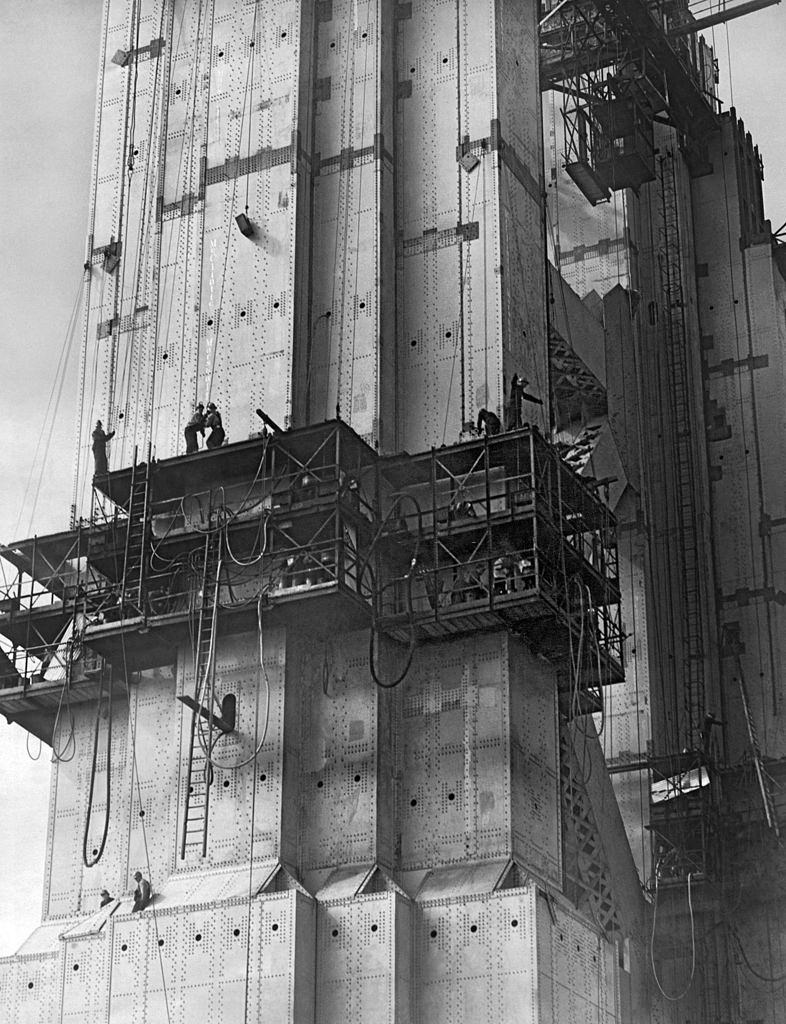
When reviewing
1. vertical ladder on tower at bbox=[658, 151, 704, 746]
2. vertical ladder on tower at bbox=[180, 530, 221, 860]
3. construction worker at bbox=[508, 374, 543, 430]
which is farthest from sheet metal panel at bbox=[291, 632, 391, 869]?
vertical ladder on tower at bbox=[658, 151, 704, 746]

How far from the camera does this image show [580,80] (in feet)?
189

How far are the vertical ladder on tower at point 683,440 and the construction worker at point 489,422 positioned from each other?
1728 centimetres

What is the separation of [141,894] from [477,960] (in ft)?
23.3

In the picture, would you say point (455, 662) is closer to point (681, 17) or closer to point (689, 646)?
point (689, 646)

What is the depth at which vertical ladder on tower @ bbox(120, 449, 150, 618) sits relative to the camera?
132 ft

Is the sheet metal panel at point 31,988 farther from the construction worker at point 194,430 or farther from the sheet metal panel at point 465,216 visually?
the sheet metal panel at point 465,216

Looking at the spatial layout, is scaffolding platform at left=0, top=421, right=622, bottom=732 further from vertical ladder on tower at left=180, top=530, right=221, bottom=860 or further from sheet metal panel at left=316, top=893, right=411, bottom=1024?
sheet metal panel at left=316, top=893, right=411, bottom=1024

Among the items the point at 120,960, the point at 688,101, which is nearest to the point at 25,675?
the point at 120,960

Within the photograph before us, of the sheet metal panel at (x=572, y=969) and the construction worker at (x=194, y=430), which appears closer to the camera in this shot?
the sheet metal panel at (x=572, y=969)

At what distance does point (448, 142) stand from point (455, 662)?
12476 millimetres

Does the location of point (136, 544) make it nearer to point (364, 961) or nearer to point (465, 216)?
point (465, 216)

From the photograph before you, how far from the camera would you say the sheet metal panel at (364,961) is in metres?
35.6

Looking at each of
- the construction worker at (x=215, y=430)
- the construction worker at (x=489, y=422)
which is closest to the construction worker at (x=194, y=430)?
the construction worker at (x=215, y=430)

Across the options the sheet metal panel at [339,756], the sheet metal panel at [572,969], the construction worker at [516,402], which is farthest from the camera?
the construction worker at [516,402]
